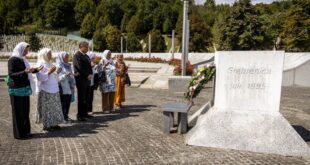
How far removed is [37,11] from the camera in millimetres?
94750

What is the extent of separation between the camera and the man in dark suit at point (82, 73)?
7832 mm

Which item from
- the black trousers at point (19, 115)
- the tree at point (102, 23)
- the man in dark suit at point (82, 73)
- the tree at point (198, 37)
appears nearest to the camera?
the black trousers at point (19, 115)

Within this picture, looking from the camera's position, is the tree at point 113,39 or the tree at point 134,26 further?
the tree at point 134,26

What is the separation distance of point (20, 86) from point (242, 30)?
130 feet

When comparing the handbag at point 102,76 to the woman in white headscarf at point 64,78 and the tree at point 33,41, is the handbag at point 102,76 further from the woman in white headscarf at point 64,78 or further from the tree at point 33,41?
the tree at point 33,41

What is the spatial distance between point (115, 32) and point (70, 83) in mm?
52149

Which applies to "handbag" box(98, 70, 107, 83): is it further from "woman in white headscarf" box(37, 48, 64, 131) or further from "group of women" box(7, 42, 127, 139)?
"woman in white headscarf" box(37, 48, 64, 131)

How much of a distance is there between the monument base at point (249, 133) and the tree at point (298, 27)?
3638 centimetres

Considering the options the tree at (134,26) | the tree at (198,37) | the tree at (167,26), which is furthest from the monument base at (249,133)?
the tree at (167,26)

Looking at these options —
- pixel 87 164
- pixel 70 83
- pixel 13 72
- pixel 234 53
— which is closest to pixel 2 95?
pixel 70 83

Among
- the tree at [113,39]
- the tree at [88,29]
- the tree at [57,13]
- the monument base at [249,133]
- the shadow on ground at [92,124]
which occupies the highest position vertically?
the tree at [57,13]

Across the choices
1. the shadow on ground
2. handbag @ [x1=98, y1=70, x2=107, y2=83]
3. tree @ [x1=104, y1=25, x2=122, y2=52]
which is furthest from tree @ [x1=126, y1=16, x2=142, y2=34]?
handbag @ [x1=98, y1=70, x2=107, y2=83]

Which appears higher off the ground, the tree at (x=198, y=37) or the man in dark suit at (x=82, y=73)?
the tree at (x=198, y=37)

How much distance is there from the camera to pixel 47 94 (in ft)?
22.1
